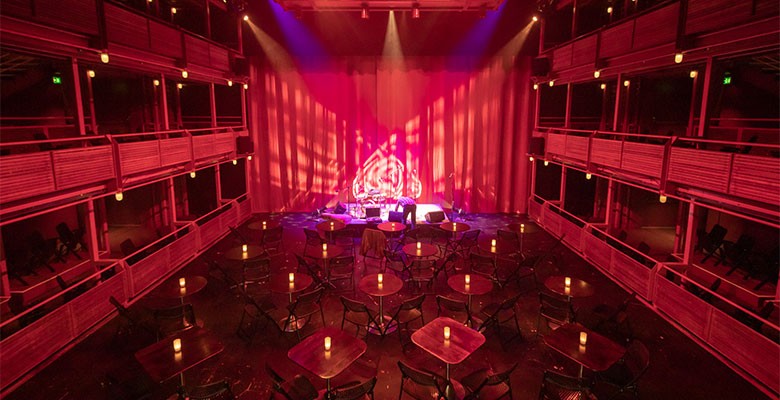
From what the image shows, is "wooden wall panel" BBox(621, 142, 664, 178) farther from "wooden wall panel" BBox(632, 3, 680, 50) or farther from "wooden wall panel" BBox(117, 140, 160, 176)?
"wooden wall panel" BBox(117, 140, 160, 176)

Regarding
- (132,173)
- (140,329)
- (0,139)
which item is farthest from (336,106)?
(140,329)

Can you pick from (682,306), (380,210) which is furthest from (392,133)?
(682,306)

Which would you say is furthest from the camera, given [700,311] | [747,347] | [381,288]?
[381,288]

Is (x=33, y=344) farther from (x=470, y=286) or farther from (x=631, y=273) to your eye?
(x=631, y=273)

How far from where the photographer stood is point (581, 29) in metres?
14.8

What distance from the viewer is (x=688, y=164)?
796cm

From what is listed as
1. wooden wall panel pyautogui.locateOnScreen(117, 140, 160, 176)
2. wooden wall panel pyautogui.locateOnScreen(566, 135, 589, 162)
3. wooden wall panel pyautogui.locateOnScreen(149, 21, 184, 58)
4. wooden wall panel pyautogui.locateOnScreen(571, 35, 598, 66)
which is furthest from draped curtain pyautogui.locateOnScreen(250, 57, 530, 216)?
wooden wall panel pyautogui.locateOnScreen(117, 140, 160, 176)

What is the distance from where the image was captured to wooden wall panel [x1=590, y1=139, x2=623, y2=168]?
33.1 feet

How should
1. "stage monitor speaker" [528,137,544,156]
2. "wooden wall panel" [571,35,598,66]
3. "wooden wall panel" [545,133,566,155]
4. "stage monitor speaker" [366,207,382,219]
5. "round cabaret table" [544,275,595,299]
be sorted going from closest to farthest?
"round cabaret table" [544,275,595,299] → "wooden wall panel" [571,35,598,66] → "wooden wall panel" [545,133,566,155] → "stage monitor speaker" [528,137,544,156] → "stage monitor speaker" [366,207,382,219]

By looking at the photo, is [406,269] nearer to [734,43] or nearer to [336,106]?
[734,43]

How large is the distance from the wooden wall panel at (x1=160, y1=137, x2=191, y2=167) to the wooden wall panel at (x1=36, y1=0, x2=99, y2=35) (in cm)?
292

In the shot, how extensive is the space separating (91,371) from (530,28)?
15.6 metres

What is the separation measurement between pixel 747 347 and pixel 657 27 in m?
6.29

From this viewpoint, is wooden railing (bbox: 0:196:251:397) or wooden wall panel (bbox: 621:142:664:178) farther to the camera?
wooden wall panel (bbox: 621:142:664:178)
